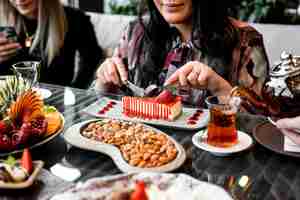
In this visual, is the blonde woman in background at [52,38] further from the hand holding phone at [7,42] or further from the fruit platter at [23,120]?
the fruit platter at [23,120]

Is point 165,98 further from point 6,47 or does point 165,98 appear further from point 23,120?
point 6,47

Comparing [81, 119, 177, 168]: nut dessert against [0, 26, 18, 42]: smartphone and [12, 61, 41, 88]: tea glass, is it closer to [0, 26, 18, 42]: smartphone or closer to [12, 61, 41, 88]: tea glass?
[12, 61, 41, 88]: tea glass

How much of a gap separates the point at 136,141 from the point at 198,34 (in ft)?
2.71

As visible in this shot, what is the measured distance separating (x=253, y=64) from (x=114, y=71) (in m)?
0.53

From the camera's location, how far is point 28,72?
1428 mm

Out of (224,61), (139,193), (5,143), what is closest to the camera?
(139,193)

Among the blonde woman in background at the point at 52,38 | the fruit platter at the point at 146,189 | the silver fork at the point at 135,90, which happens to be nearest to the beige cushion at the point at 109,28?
the blonde woman in background at the point at 52,38

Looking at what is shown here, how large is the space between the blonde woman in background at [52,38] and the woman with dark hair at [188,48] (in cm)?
61

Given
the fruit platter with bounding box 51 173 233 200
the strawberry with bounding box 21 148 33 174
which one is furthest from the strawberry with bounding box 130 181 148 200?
the strawberry with bounding box 21 148 33 174

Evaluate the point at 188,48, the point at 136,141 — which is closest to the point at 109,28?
the point at 188,48

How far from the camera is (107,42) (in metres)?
2.79

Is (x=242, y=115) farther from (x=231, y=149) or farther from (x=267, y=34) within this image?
(x=267, y=34)

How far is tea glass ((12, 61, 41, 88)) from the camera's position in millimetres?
1414

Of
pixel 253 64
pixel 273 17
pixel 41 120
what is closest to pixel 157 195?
pixel 41 120
